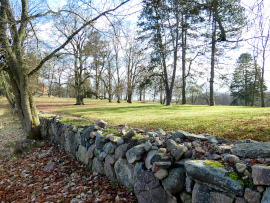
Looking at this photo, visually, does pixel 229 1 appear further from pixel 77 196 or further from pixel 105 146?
pixel 77 196

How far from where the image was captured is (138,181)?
2.58 meters

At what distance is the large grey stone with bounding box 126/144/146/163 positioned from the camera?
271 centimetres

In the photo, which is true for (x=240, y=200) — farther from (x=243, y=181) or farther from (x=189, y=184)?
A: (x=189, y=184)

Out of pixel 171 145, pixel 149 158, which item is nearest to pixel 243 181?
pixel 171 145

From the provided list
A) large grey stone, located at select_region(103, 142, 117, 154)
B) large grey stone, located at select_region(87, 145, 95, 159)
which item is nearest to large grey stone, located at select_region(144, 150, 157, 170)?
large grey stone, located at select_region(103, 142, 117, 154)

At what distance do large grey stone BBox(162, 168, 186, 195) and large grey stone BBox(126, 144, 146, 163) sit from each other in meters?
0.65

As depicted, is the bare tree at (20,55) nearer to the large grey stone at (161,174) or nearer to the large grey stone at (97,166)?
the large grey stone at (97,166)

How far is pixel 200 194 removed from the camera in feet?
5.88

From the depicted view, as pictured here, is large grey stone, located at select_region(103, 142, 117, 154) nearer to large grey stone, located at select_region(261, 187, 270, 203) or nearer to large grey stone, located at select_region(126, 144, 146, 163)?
large grey stone, located at select_region(126, 144, 146, 163)

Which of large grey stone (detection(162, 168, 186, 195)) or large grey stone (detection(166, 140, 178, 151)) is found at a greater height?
large grey stone (detection(166, 140, 178, 151))

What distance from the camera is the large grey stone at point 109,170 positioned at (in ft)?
10.7

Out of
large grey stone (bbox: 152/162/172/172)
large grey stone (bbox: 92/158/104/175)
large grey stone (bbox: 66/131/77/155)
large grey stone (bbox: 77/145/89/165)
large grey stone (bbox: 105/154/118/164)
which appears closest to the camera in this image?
large grey stone (bbox: 152/162/172/172)

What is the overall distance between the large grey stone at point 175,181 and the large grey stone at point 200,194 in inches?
8.8

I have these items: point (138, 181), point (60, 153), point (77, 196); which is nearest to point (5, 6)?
point (60, 153)
